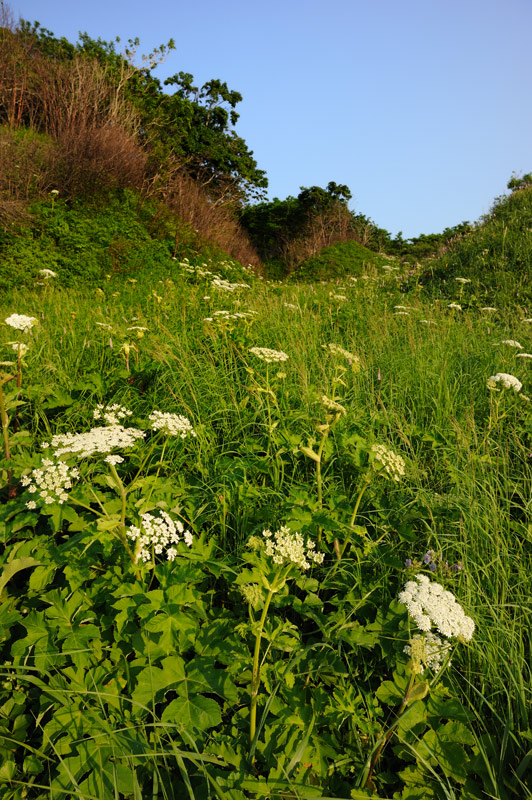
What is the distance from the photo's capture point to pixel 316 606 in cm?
172

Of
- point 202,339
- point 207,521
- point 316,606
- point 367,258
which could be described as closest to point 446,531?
point 316,606

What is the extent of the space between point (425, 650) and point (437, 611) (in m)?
0.20

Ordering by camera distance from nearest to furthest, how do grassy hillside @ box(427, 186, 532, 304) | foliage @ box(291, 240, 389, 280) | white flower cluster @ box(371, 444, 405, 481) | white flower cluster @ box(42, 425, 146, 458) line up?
white flower cluster @ box(42, 425, 146, 458) < white flower cluster @ box(371, 444, 405, 481) < grassy hillside @ box(427, 186, 532, 304) < foliage @ box(291, 240, 389, 280)

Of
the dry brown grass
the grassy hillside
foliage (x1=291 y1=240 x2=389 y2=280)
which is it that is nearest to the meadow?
the grassy hillside

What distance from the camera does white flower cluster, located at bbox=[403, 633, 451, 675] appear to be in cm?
122

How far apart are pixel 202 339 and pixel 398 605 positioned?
10.9 ft

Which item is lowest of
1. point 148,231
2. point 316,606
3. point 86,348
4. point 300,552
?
point 316,606

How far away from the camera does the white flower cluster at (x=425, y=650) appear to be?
1.22 meters

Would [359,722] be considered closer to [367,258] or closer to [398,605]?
[398,605]

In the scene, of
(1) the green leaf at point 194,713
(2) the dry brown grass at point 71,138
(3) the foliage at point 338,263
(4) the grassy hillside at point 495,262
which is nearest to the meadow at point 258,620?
(1) the green leaf at point 194,713

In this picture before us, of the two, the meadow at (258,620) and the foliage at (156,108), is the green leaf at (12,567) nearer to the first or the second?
the meadow at (258,620)

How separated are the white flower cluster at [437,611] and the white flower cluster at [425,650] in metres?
0.04

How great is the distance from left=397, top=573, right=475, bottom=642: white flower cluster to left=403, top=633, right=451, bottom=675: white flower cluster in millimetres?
42

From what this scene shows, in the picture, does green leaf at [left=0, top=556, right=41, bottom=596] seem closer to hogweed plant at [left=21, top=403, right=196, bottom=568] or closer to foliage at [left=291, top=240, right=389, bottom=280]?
hogweed plant at [left=21, top=403, right=196, bottom=568]
